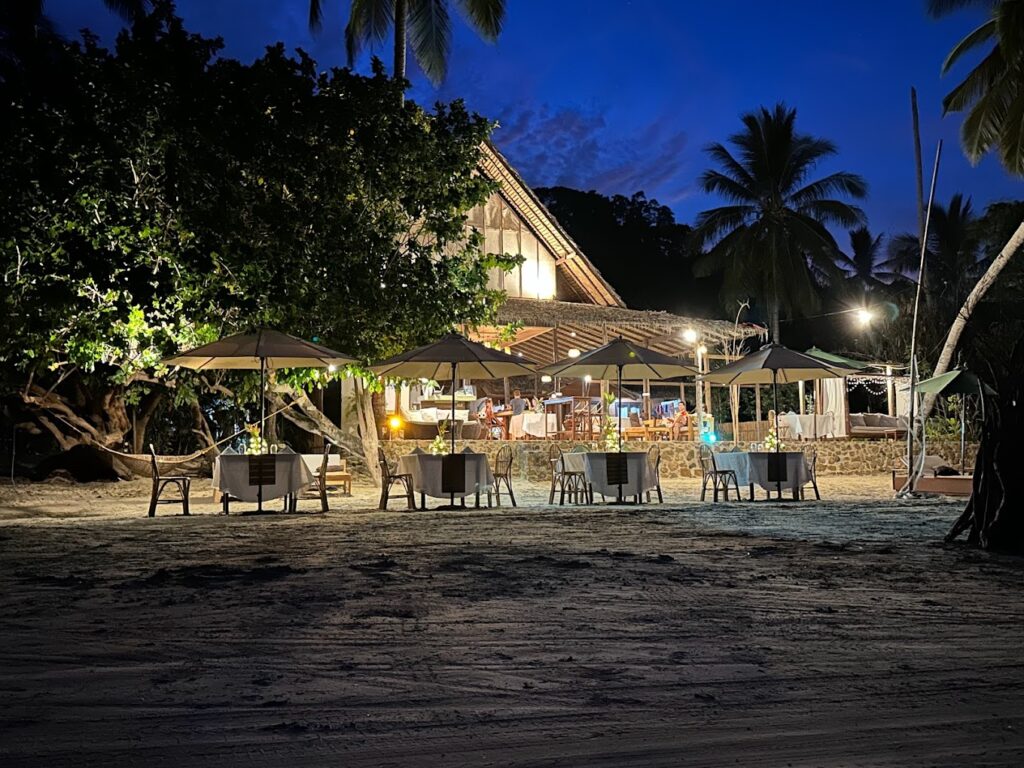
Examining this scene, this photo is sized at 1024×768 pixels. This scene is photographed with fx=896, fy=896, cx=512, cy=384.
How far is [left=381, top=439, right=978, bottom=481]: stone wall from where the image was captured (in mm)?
17266

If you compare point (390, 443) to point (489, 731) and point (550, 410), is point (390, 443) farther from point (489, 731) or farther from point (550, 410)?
point (489, 731)

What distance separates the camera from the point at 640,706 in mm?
2908

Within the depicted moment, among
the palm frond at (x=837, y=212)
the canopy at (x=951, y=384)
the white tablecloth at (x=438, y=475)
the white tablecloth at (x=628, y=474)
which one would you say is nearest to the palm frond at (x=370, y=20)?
the white tablecloth at (x=438, y=475)

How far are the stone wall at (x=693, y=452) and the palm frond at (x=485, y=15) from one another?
8.37 metres

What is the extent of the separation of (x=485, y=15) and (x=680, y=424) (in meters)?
9.30

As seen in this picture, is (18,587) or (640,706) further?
(18,587)

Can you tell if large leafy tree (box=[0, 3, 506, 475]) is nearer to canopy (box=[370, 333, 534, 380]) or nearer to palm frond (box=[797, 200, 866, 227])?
canopy (box=[370, 333, 534, 380])

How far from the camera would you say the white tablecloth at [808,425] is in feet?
66.1

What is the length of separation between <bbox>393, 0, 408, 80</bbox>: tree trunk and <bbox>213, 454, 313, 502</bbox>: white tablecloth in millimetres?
9523

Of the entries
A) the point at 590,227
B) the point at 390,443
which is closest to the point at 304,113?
the point at 390,443

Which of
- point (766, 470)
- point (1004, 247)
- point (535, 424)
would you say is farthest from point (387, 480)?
point (1004, 247)

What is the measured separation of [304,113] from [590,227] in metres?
26.4

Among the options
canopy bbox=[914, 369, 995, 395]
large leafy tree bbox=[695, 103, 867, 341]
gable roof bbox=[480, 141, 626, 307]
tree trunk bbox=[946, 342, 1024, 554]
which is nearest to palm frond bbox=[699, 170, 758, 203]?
large leafy tree bbox=[695, 103, 867, 341]

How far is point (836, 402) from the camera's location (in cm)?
2073
